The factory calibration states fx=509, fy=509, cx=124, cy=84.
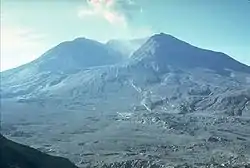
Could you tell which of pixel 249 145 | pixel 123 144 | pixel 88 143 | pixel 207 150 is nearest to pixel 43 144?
pixel 88 143

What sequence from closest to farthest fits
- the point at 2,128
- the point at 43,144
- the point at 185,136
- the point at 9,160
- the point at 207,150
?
1. the point at 9,160
2. the point at 207,150
3. the point at 43,144
4. the point at 185,136
5. the point at 2,128

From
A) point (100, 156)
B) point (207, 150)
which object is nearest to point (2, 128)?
point (100, 156)

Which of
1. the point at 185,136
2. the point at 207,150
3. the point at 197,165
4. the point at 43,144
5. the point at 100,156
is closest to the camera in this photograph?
the point at 197,165

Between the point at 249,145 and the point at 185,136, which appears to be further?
the point at 185,136

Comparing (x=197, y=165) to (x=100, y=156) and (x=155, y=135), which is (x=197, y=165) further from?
(x=155, y=135)

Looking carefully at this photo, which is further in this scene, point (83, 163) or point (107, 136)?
point (107, 136)

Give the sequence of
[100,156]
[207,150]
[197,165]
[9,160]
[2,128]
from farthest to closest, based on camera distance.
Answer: [2,128]
[207,150]
[100,156]
[197,165]
[9,160]

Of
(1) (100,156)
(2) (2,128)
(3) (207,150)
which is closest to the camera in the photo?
(1) (100,156)

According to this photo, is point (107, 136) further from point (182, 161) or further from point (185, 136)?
point (182, 161)
